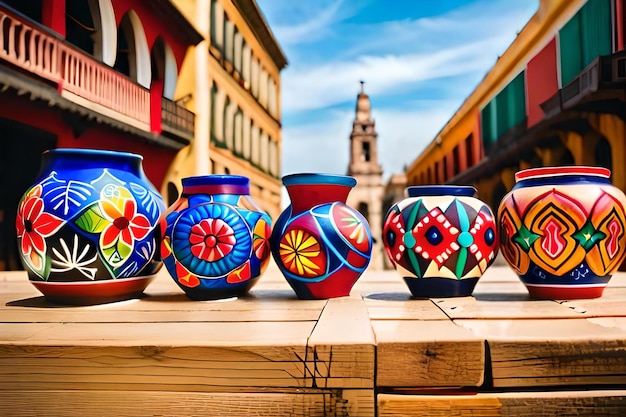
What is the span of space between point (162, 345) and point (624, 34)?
4803 mm

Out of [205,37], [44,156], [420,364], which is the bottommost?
[420,364]

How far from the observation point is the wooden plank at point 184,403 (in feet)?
2.50

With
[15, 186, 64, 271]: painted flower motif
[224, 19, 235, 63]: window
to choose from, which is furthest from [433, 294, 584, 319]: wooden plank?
[224, 19, 235, 63]: window

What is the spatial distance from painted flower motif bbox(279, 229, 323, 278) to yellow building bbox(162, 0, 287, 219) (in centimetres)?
371

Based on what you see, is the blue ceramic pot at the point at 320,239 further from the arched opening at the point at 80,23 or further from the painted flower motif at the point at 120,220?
the arched opening at the point at 80,23

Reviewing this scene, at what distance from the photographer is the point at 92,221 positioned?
120cm

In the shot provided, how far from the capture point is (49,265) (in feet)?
4.01

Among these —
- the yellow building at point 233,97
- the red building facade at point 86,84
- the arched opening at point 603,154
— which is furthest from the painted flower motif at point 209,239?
the arched opening at point 603,154

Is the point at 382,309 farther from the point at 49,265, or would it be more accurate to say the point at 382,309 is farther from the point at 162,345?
the point at 49,265

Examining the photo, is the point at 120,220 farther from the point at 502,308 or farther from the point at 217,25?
the point at 217,25

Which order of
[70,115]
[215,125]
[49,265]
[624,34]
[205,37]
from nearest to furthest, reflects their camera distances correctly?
1. [49,265]
2. [70,115]
3. [624,34]
4. [205,37]
5. [215,125]

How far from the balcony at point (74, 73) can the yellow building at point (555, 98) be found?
3865 millimetres

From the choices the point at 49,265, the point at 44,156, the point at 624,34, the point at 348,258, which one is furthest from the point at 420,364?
the point at 624,34

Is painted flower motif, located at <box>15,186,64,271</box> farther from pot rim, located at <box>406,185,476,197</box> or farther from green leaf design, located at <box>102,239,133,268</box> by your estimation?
pot rim, located at <box>406,185,476,197</box>
